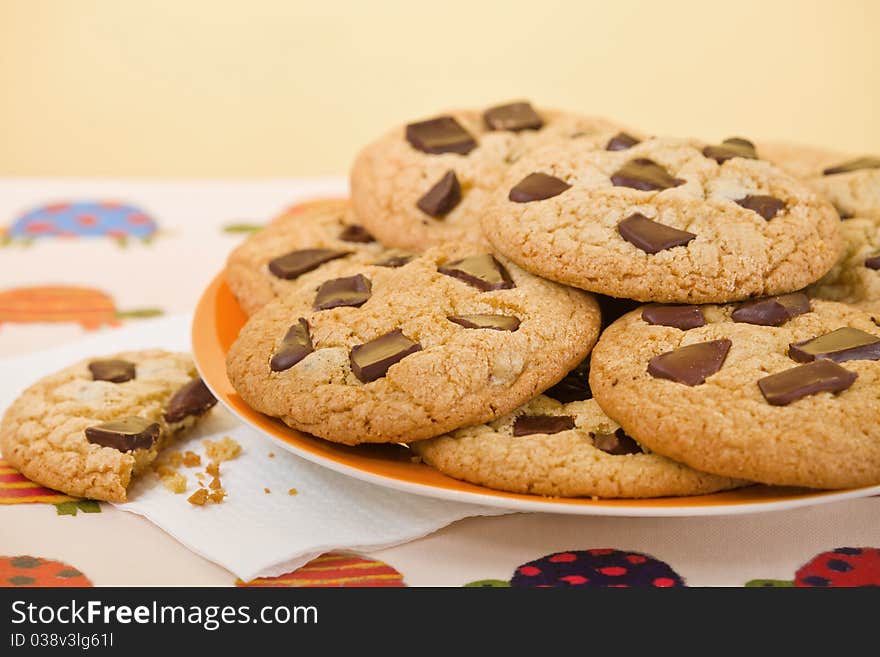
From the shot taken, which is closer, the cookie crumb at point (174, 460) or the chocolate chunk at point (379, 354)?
the chocolate chunk at point (379, 354)

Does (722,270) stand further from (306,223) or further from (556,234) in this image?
(306,223)

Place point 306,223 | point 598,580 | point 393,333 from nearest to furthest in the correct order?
1. point 598,580
2. point 393,333
3. point 306,223

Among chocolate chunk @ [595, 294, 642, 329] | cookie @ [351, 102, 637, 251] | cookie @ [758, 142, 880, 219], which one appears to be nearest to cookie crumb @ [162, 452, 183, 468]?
cookie @ [351, 102, 637, 251]

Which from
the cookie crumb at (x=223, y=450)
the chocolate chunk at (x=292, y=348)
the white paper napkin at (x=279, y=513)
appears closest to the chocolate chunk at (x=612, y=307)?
the white paper napkin at (x=279, y=513)

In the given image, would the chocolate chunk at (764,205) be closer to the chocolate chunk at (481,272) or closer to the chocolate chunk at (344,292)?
the chocolate chunk at (481,272)

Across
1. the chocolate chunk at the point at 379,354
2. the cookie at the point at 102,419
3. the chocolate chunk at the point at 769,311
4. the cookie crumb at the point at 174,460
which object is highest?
the chocolate chunk at the point at 769,311

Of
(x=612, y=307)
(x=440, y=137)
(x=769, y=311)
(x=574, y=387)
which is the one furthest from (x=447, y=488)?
(x=440, y=137)

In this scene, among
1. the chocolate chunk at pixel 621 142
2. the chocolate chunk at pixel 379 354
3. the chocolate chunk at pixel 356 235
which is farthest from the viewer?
the chocolate chunk at pixel 356 235

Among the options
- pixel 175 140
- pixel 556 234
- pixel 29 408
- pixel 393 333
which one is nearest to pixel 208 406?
pixel 29 408
